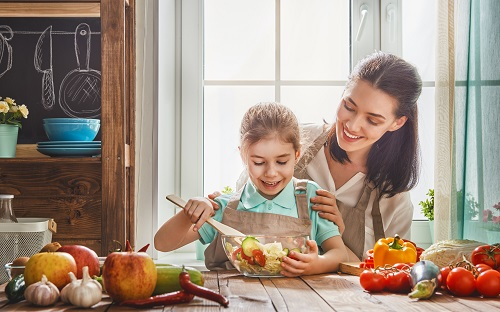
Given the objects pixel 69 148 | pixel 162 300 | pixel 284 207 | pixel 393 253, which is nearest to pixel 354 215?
pixel 284 207

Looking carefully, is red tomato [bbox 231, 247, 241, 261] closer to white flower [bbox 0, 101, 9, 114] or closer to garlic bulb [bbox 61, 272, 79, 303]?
garlic bulb [bbox 61, 272, 79, 303]

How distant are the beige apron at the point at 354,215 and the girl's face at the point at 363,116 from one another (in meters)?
0.16

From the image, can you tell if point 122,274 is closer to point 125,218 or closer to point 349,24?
point 125,218

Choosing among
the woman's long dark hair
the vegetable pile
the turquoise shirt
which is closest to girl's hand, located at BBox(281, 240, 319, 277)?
the vegetable pile

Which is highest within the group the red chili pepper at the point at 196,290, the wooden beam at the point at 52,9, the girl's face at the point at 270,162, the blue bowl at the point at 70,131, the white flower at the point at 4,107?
the wooden beam at the point at 52,9

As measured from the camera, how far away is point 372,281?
5.54 ft

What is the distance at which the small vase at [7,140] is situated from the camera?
8.44ft

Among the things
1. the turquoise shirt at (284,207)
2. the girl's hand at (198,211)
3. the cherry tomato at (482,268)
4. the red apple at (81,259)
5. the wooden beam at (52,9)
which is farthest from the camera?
the wooden beam at (52,9)

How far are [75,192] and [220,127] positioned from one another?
72 centimetres

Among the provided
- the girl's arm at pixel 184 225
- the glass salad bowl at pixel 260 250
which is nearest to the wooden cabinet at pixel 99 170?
the girl's arm at pixel 184 225

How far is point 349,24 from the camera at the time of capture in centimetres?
310

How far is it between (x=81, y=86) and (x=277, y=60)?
82 centimetres

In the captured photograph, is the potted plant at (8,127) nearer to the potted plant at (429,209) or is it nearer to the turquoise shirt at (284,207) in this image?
the turquoise shirt at (284,207)

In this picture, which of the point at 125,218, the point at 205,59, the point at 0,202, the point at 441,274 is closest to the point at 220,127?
the point at 205,59
